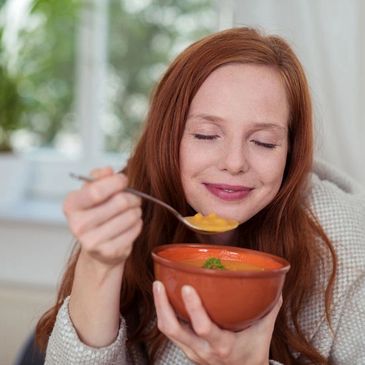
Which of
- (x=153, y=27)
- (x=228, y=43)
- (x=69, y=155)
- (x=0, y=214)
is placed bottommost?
(x=0, y=214)

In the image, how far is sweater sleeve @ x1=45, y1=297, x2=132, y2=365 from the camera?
1.11 m

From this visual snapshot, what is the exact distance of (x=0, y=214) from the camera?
249 centimetres

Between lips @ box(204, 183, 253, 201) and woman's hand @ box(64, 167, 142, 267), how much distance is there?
0.31 metres

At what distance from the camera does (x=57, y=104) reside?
2828 millimetres

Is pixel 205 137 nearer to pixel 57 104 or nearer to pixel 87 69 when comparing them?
pixel 87 69

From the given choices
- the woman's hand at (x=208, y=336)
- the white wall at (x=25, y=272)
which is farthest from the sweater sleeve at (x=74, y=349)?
the white wall at (x=25, y=272)

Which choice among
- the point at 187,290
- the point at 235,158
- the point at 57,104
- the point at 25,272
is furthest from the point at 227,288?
the point at 57,104

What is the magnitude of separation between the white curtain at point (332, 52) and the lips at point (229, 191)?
0.82 metres

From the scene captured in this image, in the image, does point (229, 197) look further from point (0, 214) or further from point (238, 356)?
point (0, 214)

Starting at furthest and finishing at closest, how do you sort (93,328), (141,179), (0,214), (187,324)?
(0,214)
(141,179)
(93,328)
(187,324)

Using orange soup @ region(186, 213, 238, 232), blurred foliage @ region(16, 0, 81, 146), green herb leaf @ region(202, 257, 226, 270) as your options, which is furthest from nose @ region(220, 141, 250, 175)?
blurred foliage @ region(16, 0, 81, 146)

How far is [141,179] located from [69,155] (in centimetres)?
154

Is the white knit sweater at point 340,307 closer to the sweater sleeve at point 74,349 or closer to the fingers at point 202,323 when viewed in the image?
the sweater sleeve at point 74,349

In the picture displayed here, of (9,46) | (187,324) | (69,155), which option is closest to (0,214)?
(69,155)
